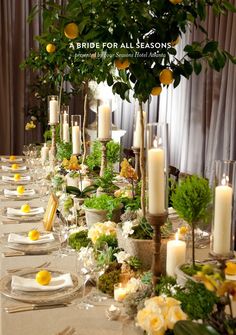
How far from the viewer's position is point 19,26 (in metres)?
6.20

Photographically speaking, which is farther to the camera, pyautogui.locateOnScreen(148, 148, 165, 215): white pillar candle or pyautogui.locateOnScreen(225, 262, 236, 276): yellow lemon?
pyautogui.locateOnScreen(225, 262, 236, 276): yellow lemon

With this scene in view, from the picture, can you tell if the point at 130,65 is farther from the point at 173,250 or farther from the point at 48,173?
the point at 48,173

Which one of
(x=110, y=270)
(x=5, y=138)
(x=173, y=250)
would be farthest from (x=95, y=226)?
(x=5, y=138)

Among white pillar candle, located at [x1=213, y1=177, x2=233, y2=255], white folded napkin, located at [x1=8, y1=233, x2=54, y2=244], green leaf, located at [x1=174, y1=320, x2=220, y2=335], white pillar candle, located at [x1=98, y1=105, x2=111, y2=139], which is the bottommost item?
white folded napkin, located at [x1=8, y1=233, x2=54, y2=244]

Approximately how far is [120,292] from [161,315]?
1.20 ft

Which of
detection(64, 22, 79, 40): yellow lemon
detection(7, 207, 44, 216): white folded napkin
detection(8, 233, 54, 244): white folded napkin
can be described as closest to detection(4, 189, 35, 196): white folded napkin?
detection(7, 207, 44, 216): white folded napkin

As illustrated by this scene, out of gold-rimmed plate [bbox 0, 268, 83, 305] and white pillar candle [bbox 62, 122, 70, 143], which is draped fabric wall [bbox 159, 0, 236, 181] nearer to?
white pillar candle [bbox 62, 122, 70, 143]

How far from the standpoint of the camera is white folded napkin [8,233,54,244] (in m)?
1.99

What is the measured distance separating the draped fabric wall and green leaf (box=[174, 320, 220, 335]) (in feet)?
10.4

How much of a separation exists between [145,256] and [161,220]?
292 mm

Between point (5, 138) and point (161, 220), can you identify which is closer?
point (161, 220)

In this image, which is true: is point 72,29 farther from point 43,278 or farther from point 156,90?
point 43,278

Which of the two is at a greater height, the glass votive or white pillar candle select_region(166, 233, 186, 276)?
white pillar candle select_region(166, 233, 186, 276)

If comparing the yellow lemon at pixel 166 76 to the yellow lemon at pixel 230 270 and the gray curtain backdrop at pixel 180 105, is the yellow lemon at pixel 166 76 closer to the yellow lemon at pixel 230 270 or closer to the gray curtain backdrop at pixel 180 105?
the yellow lemon at pixel 230 270
